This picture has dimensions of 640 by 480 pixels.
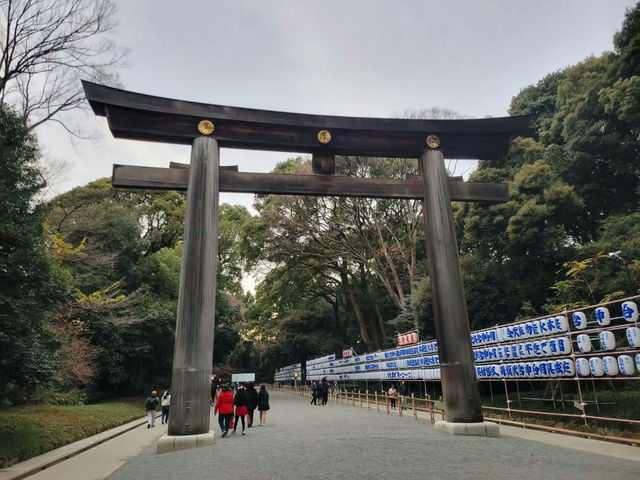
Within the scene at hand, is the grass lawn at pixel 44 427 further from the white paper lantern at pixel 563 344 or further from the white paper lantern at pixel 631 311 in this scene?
the white paper lantern at pixel 631 311

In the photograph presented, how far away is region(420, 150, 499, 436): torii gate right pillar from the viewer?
9391mm

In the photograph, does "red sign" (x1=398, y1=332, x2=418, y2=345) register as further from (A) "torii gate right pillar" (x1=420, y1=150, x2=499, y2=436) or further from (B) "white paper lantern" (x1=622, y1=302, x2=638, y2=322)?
(B) "white paper lantern" (x1=622, y1=302, x2=638, y2=322)

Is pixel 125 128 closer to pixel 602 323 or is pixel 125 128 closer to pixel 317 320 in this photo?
pixel 602 323

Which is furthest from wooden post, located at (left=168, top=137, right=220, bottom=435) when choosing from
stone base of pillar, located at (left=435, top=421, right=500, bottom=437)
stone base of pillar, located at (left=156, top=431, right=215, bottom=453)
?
stone base of pillar, located at (left=435, top=421, right=500, bottom=437)

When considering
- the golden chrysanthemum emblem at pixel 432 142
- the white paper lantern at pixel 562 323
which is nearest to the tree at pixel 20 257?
the golden chrysanthemum emblem at pixel 432 142

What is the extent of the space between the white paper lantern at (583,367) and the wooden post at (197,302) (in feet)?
27.6

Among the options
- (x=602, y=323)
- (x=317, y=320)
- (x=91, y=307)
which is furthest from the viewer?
(x=317, y=320)

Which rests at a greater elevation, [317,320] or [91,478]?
[317,320]

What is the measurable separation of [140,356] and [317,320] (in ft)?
61.3

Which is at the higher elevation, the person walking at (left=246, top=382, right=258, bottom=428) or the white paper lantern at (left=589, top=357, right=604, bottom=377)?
the white paper lantern at (left=589, top=357, right=604, bottom=377)

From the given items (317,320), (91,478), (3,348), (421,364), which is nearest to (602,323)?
(421,364)

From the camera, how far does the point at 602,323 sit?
8.49 meters

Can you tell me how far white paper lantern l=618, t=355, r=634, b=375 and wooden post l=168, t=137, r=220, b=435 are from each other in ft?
28.4

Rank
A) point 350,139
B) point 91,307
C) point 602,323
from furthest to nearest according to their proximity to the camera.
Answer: point 91,307 → point 350,139 → point 602,323
